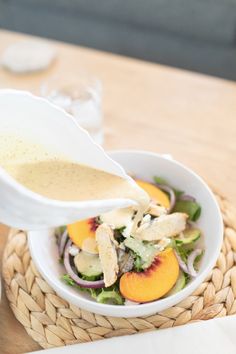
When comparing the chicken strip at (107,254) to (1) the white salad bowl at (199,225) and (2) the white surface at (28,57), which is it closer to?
(1) the white salad bowl at (199,225)

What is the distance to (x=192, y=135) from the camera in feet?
3.78

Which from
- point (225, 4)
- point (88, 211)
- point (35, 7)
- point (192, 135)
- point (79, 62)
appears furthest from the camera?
point (35, 7)

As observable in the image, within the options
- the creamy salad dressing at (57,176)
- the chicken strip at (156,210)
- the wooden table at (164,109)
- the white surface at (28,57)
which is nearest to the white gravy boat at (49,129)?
the creamy salad dressing at (57,176)

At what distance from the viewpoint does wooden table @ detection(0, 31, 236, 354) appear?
110 centimetres

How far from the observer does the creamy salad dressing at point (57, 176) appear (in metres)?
0.67

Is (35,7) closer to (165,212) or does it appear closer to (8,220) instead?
(165,212)

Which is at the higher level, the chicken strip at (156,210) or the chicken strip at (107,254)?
the chicken strip at (156,210)

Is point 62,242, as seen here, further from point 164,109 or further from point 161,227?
point 164,109

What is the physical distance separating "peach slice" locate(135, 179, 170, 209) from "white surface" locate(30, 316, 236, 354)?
0.22 metres

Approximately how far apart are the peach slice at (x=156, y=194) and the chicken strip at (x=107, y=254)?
14 cm

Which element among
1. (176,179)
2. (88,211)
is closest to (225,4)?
→ (176,179)

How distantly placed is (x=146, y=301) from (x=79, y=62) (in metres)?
0.84

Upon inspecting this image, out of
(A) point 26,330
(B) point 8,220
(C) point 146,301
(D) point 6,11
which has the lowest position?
(D) point 6,11

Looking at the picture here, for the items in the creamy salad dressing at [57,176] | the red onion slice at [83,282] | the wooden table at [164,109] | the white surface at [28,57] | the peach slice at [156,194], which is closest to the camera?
the creamy salad dressing at [57,176]
